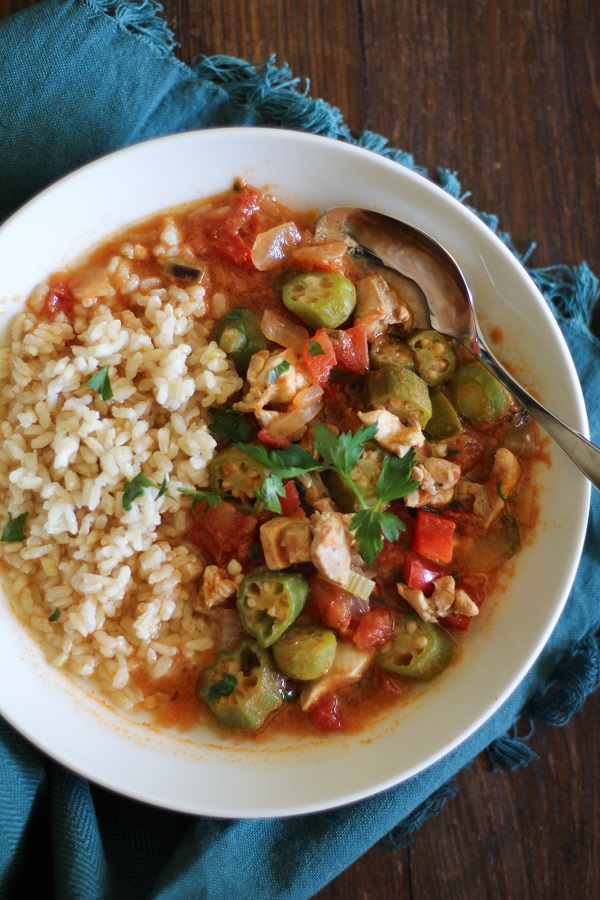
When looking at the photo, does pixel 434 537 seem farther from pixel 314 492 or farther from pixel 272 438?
pixel 272 438

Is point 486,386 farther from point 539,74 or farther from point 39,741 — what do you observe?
point 39,741

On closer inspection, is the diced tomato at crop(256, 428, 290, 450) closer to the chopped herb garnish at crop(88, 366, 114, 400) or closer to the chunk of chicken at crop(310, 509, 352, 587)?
the chunk of chicken at crop(310, 509, 352, 587)

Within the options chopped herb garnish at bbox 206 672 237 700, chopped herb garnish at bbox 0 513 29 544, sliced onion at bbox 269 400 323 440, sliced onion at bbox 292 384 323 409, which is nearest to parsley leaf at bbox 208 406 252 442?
sliced onion at bbox 269 400 323 440

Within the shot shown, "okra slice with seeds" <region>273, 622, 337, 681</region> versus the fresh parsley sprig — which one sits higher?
the fresh parsley sprig

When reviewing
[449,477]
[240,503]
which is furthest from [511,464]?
[240,503]

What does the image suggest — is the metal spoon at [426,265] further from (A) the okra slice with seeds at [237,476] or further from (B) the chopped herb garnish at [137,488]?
(B) the chopped herb garnish at [137,488]

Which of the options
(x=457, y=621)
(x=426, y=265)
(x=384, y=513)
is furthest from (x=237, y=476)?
(x=426, y=265)
